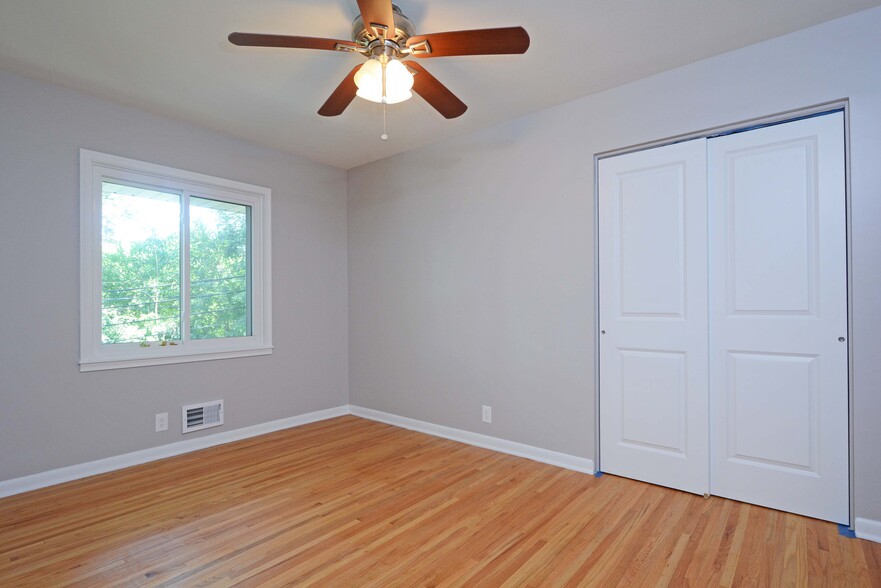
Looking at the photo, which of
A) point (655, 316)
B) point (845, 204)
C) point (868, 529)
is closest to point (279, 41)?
point (655, 316)

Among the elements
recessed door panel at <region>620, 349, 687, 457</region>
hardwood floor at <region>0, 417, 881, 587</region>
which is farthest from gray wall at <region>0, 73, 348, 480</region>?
recessed door panel at <region>620, 349, 687, 457</region>

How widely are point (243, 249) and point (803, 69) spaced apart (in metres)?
4.11

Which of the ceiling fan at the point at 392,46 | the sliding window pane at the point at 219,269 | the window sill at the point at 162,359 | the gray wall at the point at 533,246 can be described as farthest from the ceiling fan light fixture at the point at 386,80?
the window sill at the point at 162,359

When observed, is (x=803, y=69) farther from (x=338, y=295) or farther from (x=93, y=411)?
(x=93, y=411)

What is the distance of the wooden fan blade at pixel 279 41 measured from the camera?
74.7 inches

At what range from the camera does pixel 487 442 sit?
3.59 m

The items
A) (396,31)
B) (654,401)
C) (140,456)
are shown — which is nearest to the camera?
(396,31)

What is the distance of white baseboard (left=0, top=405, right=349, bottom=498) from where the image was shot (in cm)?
277

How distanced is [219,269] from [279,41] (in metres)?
2.43

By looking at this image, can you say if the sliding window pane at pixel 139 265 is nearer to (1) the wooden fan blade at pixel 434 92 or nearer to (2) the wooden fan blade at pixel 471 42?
(1) the wooden fan blade at pixel 434 92

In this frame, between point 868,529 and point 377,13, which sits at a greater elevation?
point 377,13

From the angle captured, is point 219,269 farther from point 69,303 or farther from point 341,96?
point 341,96

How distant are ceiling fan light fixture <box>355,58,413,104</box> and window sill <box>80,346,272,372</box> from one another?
2.52 meters

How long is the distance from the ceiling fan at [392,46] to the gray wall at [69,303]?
1.87m
